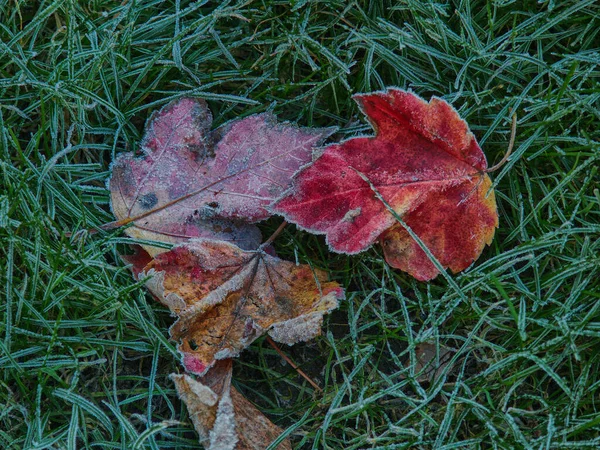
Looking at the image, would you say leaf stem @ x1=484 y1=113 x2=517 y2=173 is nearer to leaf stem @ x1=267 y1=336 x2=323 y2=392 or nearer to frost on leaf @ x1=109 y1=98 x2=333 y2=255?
frost on leaf @ x1=109 y1=98 x2=333 y2=255

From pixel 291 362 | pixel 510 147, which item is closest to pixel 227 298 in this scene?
pixel 291 362

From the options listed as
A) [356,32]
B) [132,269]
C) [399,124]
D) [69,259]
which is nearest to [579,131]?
[399,124]

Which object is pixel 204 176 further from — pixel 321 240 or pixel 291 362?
pixel 291 362

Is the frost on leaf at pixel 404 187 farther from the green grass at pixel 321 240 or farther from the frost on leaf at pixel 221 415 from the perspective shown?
the frost on leaf at pixel 221 415

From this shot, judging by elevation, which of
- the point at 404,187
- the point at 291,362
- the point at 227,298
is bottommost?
the point at 291,362

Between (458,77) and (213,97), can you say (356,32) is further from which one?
(213,97)

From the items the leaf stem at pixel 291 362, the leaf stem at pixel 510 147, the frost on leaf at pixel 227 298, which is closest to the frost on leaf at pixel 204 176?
the frost on leaf at pixel 227 298
